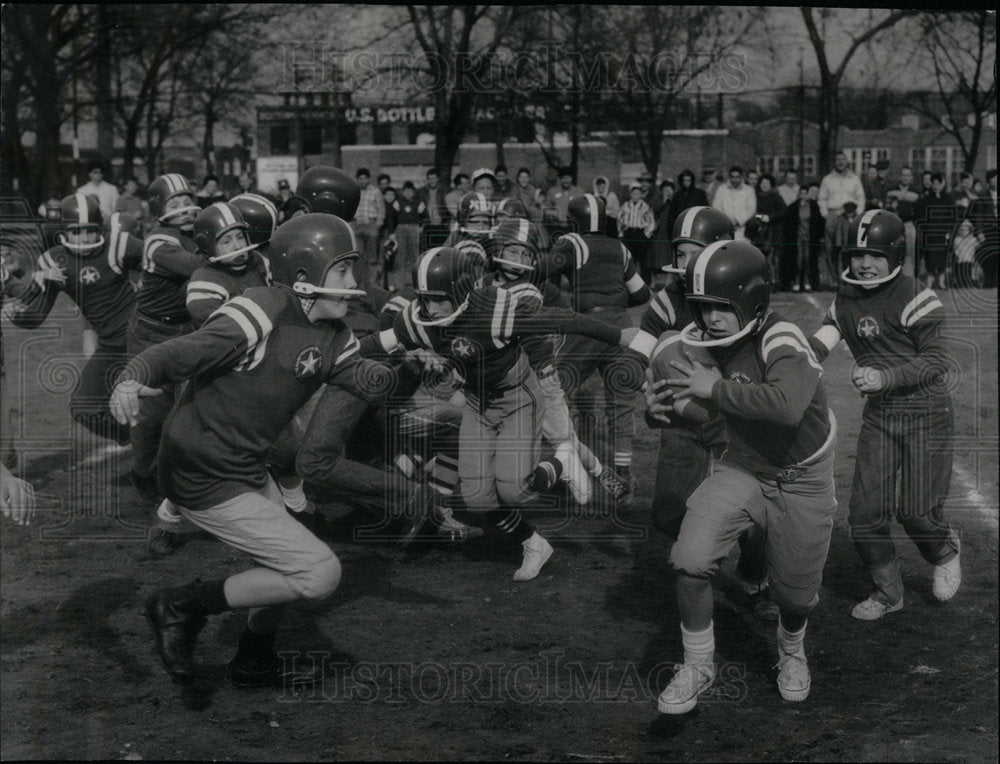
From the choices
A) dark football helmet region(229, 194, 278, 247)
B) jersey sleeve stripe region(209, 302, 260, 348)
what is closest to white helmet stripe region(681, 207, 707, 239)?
dark football helmet region(229, 194, 278, 247)

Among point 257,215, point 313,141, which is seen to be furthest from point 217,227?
point 313,141

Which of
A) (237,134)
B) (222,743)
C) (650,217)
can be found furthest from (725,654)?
(237,134)

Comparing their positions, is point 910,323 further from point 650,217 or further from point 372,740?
point 650,217

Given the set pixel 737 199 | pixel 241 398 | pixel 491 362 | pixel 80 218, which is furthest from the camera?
pixel 737 199

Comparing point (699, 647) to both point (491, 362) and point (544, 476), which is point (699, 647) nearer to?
point (544, 476)

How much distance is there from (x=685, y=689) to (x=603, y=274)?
13.4 feet

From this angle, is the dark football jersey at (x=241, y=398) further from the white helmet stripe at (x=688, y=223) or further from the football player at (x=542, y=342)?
the white helmet stripe at (x=688, y=223)

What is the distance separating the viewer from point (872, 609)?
5.99m

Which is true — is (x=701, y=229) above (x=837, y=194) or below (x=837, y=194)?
below

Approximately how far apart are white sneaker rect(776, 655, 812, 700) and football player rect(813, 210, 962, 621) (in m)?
1.06

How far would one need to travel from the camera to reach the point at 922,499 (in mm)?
6047

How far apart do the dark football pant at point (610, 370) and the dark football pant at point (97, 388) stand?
296 cm

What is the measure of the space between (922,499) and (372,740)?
9.95ft

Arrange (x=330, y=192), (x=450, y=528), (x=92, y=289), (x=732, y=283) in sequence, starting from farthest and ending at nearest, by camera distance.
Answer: (x=92, y=289)
(x=330, y=192)
(x=450, y=528)
(x=732, y=283)
